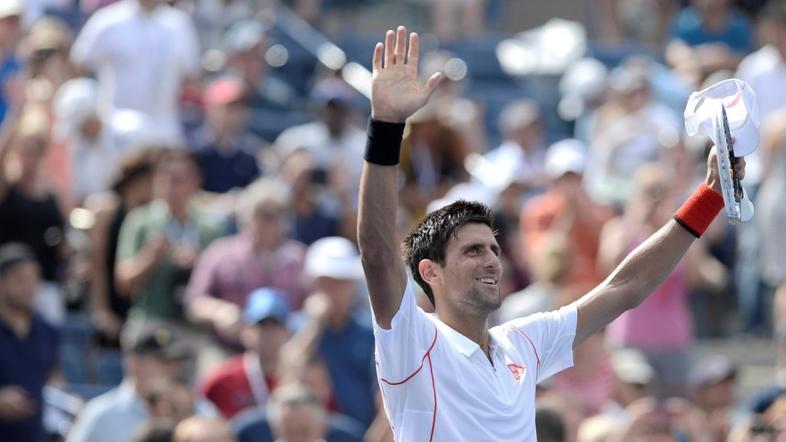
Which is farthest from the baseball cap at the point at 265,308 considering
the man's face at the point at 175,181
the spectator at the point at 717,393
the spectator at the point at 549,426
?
the spectator at the point at 717,393

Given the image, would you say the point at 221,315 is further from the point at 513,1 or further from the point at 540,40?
the point at 513,1

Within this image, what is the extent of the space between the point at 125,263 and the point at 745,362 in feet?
14.3

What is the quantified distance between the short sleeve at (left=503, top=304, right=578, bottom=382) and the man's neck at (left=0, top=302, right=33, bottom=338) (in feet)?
13.7

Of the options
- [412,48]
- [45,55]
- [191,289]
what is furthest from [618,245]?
[412,48]

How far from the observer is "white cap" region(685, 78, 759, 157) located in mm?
5727

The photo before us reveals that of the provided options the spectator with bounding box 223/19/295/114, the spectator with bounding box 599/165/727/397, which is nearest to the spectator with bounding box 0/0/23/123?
the spectator with bounding box 223/19/295/114

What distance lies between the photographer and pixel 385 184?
5.04 meters

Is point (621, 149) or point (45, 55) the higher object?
point (45, 55)

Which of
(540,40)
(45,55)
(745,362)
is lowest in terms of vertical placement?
(745,362)

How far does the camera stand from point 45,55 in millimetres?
12953

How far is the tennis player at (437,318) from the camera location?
199 inches

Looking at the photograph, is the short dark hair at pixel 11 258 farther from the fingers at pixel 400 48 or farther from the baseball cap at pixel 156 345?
the fingers at pixel 400 48

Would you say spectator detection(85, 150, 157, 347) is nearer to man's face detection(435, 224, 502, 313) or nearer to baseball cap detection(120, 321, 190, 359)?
baseball cap detection(120, 321, 190, 359)

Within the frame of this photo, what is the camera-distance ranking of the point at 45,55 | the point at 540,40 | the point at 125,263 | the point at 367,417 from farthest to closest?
the point at 540,40
the point at 45,55
the point at 125,263
the point at 367,417
